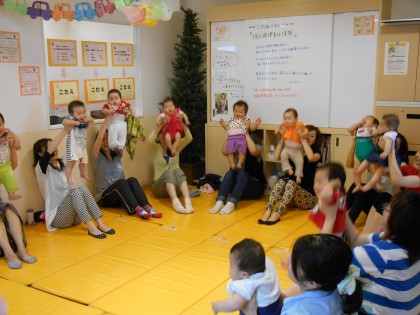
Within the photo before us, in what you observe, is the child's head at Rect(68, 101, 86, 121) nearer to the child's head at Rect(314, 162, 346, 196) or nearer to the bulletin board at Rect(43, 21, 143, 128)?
the bulletin board at Rect(43, 21, 143, 128)

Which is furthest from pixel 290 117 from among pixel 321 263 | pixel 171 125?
pixel 321 263

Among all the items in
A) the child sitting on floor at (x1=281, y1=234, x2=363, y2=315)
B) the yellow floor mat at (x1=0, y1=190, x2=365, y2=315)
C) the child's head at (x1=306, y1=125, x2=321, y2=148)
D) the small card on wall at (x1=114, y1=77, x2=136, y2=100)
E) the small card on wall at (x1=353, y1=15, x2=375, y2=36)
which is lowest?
the yellow floor mat at (x1=0, y1=190, x2=365, y2=315)

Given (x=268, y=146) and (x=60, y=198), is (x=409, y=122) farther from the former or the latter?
(x=60, y=198)

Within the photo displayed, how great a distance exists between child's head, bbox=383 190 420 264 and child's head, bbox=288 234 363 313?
0.33 meters

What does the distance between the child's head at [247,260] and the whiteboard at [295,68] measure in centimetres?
344

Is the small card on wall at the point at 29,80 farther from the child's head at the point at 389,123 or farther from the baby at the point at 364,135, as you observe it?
the child's head at the point at 389,123

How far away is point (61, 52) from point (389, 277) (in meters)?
4.32

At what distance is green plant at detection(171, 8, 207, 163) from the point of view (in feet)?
20.9

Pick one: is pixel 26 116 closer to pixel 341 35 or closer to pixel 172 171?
pixel 172 171

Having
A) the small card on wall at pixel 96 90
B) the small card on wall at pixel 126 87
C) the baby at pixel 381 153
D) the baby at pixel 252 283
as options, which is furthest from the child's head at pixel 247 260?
the small card on wall at pixel 126 87

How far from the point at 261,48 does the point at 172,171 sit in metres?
1.88

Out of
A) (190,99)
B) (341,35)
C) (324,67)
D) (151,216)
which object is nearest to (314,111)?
(324,67)

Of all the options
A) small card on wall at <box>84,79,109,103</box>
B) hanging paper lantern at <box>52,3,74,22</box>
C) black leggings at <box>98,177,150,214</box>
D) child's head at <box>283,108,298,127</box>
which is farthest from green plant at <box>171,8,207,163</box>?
hanging paper lantern at <box>52,3,74,22</box>

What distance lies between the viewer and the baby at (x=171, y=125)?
5477 mm
